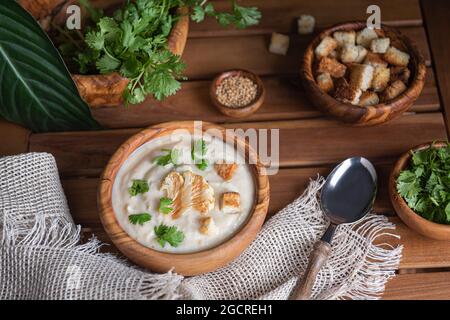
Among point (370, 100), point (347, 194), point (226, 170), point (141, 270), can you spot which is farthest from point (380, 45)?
point (141, 270)

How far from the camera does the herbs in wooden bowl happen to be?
1272mm

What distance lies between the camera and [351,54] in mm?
1415

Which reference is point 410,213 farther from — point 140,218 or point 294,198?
point 140,218

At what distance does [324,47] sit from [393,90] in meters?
0.19

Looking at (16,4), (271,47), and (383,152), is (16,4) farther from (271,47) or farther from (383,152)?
(383,152)

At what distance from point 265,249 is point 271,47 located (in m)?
0.53

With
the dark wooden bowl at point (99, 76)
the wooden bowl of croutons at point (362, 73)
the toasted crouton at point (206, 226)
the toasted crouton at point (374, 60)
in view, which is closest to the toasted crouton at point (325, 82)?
the wooden bowl of croutons at point (362, 73)

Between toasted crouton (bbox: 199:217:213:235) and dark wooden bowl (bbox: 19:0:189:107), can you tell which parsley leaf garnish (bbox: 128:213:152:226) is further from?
dark wooden bowl (bbox: 19:0:189:107)

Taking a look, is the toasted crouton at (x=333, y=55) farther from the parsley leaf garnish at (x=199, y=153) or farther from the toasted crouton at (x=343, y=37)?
the parsley leaf garnish at (x=199, y=153)

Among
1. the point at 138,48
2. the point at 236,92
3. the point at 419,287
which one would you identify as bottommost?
the point at 419,287

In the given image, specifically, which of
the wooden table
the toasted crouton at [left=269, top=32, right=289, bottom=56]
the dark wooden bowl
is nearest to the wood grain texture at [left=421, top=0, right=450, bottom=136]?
the wooden table

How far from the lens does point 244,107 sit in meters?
1.40

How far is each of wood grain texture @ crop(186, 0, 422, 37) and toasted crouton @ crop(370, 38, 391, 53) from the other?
17cm
